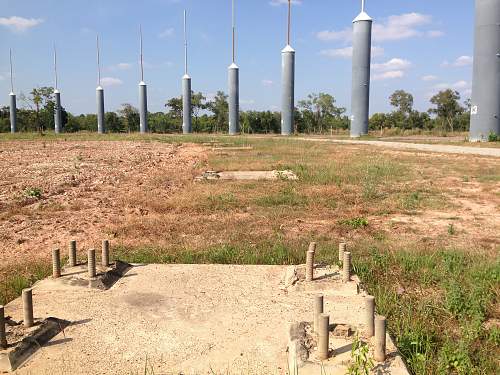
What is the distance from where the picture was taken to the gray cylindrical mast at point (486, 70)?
19422mm

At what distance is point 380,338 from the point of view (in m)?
2.30

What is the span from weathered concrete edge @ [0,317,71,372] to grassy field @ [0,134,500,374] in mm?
963

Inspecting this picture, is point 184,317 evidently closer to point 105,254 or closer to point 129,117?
point 105,254

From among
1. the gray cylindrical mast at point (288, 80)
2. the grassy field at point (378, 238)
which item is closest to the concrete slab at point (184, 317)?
the grassy field at point (378, 238)

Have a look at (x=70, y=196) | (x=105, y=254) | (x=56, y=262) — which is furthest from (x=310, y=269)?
(x=70, y=196)

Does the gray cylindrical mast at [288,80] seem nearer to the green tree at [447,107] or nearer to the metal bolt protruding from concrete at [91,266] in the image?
the green tree at [447,107]

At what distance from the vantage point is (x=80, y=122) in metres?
57.3

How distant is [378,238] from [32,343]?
3644 millimetres

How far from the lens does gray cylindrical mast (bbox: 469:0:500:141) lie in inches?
765

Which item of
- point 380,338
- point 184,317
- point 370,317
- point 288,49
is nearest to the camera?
point 380,338

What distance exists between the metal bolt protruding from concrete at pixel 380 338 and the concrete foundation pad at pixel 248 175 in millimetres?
7264

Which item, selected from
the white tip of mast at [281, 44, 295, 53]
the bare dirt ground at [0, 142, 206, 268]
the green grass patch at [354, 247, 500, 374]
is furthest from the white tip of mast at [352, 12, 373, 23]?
the green grass patch at [354, 247, 500, 374]

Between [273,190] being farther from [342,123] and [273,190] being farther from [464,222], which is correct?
[342,123]

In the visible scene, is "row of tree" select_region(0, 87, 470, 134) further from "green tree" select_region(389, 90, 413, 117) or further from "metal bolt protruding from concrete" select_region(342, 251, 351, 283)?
"metal bolt protruding from concrete" select_region(342, 251, 351, 283)
